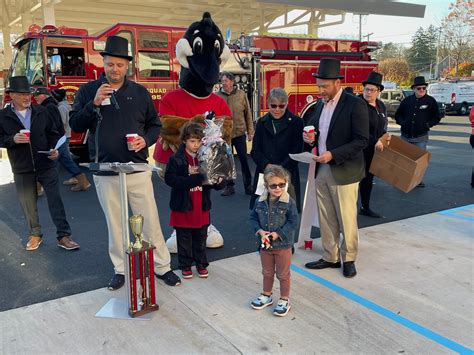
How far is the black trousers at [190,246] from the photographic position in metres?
4.06

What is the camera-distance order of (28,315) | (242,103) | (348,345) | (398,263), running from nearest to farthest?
(348,345) → (28,315) → (398,263) → (242,103)

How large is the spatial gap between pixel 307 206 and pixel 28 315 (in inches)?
110

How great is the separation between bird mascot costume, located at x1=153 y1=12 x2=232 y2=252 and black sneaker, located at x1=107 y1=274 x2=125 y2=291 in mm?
1012

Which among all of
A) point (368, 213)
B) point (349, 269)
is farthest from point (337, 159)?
point (368, 213)

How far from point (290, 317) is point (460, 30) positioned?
5456 centimetres

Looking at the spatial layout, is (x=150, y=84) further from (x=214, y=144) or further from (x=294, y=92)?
(x=214, y=144)

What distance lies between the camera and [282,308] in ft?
11.2

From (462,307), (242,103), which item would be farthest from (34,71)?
(462,307)

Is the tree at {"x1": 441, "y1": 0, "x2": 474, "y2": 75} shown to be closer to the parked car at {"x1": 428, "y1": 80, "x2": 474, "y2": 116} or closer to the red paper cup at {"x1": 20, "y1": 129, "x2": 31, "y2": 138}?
the parked car at {"x1": 428, "y1": 80, "x2": 474, "y2": 116}

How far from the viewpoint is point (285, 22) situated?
69.7ft

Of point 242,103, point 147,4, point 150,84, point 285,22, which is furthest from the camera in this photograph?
point 285,22

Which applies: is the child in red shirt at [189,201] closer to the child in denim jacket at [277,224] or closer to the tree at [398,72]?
the child in denim jacket at [277,224]

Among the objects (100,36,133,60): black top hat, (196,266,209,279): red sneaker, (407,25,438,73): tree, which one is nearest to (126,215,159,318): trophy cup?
(196,266,209,279): red sneaker

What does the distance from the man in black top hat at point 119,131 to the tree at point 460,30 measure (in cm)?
A: 5108
